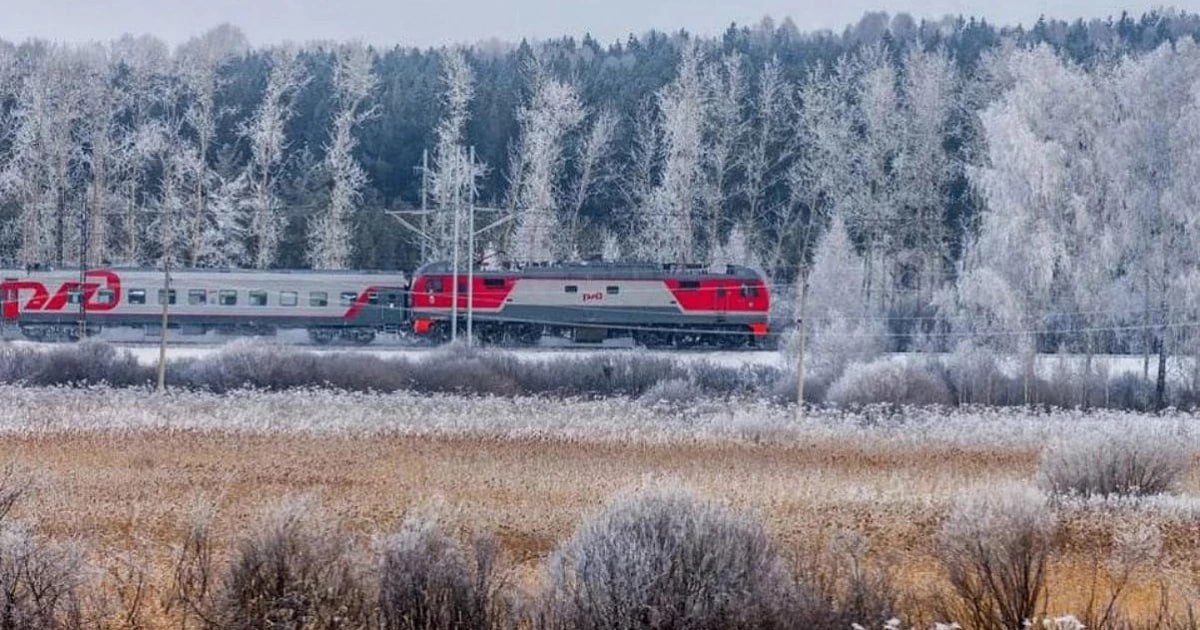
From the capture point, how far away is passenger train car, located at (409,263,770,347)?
4166 cm

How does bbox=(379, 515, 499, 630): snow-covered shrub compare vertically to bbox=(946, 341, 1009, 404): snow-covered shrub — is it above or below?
above

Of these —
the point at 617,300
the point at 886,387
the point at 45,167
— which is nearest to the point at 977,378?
the point at 886,387

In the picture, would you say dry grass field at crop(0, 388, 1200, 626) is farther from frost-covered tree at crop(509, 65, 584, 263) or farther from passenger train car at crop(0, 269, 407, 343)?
frost-covered tree at crop(509, 65, 584, 263)

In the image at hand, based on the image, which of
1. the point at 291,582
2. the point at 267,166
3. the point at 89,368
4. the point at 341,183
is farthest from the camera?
the point at 267,166

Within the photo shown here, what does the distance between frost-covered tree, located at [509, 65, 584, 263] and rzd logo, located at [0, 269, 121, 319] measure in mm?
16751

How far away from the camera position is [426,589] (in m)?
9.01

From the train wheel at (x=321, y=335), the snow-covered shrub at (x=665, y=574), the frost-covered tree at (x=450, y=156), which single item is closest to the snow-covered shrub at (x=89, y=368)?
the train wheel at (x=321, y=335)

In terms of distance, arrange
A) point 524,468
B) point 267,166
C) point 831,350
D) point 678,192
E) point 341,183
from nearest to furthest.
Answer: point 524,468
point 831,350
point 678,192
point 341,183
point 267,166

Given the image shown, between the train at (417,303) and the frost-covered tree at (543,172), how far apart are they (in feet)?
39.9

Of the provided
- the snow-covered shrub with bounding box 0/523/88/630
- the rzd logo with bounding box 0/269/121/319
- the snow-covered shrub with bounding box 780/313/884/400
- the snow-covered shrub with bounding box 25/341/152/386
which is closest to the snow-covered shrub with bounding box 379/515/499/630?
the snow-covered shrub with bounding box 0/523/88/630

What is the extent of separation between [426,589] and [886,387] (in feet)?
79.5

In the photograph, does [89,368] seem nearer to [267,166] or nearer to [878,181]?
[267,166]

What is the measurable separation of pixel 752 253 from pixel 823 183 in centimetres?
448

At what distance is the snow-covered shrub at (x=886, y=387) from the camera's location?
31.8 meters
